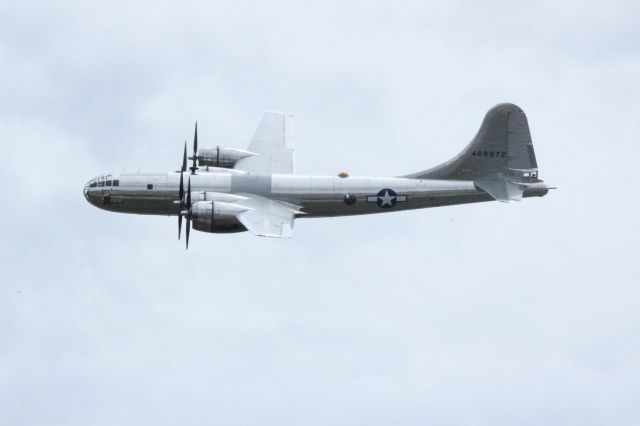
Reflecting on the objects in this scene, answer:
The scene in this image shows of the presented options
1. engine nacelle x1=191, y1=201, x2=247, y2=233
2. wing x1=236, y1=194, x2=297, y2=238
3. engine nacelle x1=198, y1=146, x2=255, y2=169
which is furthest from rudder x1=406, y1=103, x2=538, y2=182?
engine nacelle x1=191, y1=201, x2=247, y2=233

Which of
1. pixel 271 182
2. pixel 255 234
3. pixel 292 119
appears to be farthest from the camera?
pixel 292 119

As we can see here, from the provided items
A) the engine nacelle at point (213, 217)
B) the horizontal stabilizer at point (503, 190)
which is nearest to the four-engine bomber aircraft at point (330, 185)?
the horizontal stabilizer at point (503, 190)

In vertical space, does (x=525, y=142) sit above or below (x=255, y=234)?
above

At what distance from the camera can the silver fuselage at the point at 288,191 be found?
88438 millimetres

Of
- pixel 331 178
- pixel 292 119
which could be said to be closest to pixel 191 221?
pixel 331 178

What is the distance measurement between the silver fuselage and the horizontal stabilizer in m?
0.46

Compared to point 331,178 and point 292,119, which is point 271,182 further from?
point 292,119

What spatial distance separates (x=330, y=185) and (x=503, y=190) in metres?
12.1

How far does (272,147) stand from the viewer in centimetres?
9538

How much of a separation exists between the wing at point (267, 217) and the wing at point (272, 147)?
204 inches

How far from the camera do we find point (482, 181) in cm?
9119

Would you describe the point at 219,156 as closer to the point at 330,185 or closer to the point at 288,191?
the point at 288,191

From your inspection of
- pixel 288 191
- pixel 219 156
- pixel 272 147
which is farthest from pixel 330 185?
pixel 219 156

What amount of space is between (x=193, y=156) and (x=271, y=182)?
653cm
